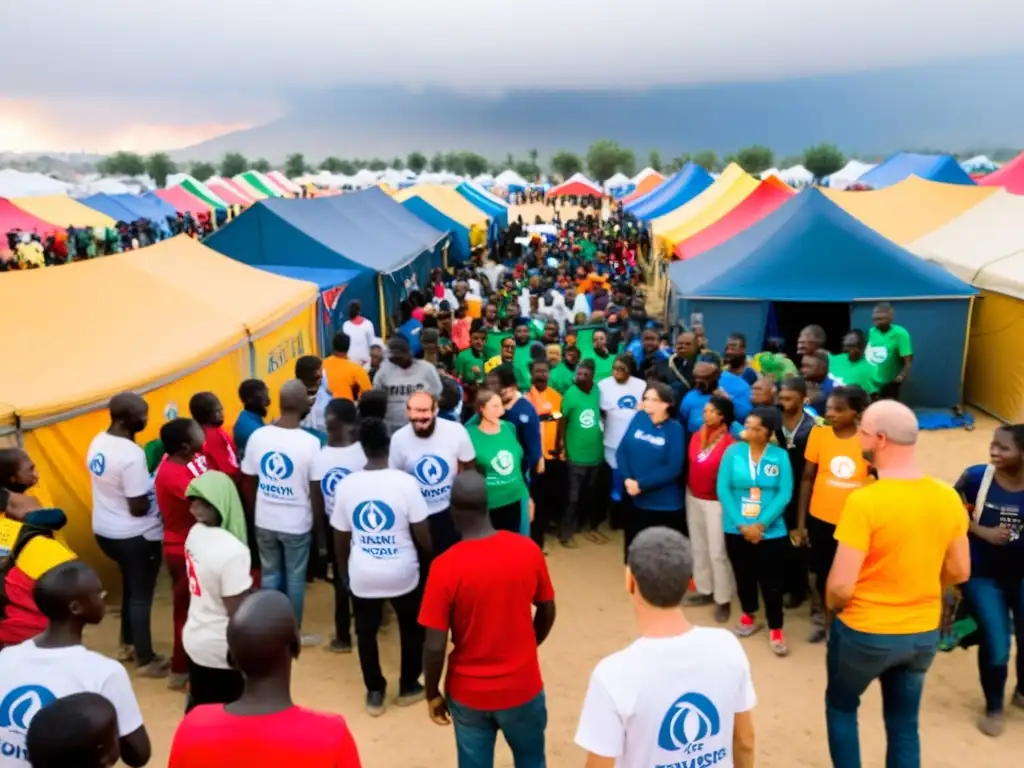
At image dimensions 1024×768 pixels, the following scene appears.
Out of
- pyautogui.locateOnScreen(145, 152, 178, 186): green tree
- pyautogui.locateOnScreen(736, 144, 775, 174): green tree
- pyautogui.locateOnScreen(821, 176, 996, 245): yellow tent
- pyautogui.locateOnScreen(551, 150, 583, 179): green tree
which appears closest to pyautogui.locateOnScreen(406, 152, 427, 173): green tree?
pyautogui.locateOnScreen(551, 150, 583, 179): green tree

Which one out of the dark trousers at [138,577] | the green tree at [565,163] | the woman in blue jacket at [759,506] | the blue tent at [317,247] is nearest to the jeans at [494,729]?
the woman in blue jacket at [759,506]

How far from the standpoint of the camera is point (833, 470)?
4.72 m

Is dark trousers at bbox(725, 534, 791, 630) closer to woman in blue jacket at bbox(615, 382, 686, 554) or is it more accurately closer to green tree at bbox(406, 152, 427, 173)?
woman in blue jacket at bbox(615, 382, 686, 554)

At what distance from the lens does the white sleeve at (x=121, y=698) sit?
2473 millimetres

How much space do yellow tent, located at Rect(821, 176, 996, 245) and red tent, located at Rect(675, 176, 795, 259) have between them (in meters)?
0.95

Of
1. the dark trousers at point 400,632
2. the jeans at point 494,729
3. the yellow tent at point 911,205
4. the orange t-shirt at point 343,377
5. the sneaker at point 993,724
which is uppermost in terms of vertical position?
the yellow tent at point 911,205

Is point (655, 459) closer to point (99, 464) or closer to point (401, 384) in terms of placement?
point (401, 384)

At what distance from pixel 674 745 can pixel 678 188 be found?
2294 cm

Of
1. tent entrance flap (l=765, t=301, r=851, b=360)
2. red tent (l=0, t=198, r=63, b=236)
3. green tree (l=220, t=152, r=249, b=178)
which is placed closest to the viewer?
tent entrance flap (l=765, t=301, r=851, b=360)

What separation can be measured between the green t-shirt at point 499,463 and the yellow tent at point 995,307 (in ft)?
25.5

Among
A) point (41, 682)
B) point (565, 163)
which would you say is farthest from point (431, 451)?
point (565, 163)

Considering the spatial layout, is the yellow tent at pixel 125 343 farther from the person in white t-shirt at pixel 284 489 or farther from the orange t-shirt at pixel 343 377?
the person in white t-shirt at pixel 284 489

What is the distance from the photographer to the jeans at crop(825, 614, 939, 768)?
315cm

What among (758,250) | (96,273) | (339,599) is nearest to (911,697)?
(339,599)
